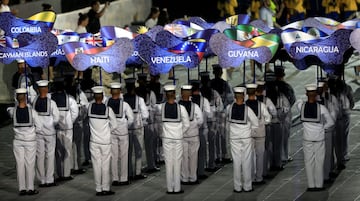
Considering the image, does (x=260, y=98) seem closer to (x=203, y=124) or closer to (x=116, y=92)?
(x=203, y=124)

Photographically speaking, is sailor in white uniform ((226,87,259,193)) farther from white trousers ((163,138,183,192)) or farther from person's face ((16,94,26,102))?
person's face ((16,94,26,102))

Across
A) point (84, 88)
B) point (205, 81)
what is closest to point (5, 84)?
point (84, 88)

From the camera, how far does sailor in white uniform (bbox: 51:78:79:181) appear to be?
76.0 feet

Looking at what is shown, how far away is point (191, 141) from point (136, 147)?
47.0 inches

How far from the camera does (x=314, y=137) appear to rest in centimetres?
2198

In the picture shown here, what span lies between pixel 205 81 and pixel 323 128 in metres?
2.58

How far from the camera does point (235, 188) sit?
72.7 feet

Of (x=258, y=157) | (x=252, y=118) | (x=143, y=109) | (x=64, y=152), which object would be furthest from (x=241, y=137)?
(x=64, y=152)

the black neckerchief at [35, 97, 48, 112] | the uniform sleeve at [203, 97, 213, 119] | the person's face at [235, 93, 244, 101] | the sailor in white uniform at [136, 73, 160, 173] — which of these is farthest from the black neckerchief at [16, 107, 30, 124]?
the person's face at [235, 93, 244, 101]

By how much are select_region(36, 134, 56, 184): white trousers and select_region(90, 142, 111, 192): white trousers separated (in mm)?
1047

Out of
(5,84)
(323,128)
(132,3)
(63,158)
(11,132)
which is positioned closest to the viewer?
(323,128)

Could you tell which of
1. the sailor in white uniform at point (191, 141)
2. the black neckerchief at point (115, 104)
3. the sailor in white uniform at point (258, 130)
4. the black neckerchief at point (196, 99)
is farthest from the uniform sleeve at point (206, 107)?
the black neckerchief at point (115, 104)

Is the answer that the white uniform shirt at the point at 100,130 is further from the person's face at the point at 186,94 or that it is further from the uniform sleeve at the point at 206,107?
the uniform sleeve at the point at 206,107

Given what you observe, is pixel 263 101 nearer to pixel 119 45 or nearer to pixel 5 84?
pixel 119 45
